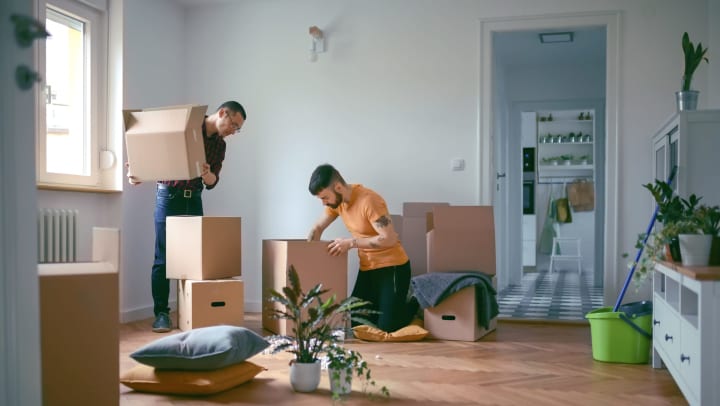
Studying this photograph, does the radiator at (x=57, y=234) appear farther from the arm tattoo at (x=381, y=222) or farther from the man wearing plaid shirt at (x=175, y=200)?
the arm tattoo at (x=381, y=222)

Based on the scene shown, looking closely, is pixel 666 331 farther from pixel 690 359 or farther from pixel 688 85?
pixel 688 85

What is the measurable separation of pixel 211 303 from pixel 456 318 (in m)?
1.40

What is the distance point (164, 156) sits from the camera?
3703 mm

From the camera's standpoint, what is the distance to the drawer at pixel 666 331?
2.62 m

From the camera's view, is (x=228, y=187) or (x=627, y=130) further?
(x=228, y=187)

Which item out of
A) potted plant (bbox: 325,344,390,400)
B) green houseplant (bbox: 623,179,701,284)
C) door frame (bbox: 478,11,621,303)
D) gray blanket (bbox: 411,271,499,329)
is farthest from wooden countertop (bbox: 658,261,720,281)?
door frame (bbox: 478,11,621,303)

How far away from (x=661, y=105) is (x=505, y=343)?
6.23ft

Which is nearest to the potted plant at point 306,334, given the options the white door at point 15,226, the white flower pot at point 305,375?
the white flower pot at point 305,375

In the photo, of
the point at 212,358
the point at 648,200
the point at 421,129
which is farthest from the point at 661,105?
the point at 212,358

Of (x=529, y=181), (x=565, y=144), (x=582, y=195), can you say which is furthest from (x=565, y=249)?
(x=565, y=144)

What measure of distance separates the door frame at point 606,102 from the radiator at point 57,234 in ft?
8.47

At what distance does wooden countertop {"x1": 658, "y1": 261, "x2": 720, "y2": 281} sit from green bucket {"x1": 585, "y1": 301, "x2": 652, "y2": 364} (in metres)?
0.84

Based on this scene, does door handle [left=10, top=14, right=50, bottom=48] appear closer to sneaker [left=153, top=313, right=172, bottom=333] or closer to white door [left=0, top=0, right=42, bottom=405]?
white door [left=0, top=0, right=42, bottom=405]

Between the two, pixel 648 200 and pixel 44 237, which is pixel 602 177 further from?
pixel 44 237
